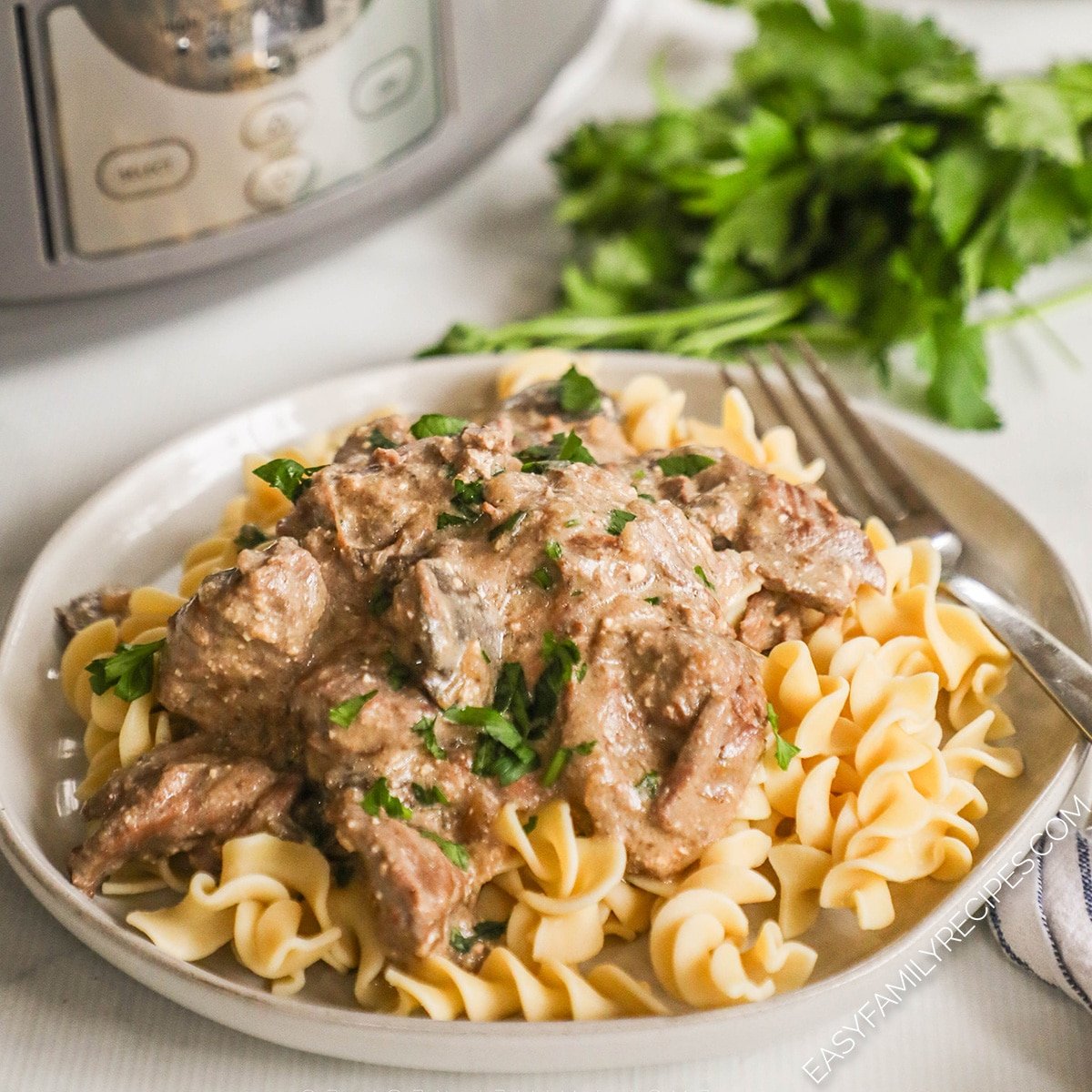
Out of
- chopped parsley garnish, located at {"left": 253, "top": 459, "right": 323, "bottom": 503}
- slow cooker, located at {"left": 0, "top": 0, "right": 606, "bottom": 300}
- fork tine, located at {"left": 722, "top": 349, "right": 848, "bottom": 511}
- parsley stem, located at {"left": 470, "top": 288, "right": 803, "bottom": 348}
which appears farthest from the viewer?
parsley stem, located at {"left": 470, "top": 288, "right": 803, "bottom": 348}

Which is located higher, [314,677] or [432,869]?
[314,677]

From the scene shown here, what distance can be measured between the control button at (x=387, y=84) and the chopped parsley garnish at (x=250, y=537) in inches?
58.7

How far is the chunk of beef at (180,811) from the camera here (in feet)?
7.57

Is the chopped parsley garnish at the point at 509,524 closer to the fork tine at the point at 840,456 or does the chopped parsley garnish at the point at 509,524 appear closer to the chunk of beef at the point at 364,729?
the chunk of beef at the point at 364,729

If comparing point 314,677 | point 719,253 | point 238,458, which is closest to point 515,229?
point 719,253

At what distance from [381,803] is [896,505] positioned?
60.7 inches

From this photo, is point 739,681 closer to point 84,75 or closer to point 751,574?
point 751,574

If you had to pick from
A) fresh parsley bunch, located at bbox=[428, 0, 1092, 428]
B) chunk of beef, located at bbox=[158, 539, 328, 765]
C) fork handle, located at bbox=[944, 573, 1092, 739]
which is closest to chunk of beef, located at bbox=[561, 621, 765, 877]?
chunk of beef, located at bbox=[158, 539, 328, 765]

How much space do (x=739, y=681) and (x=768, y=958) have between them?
478mm

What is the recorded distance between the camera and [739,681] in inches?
92.7

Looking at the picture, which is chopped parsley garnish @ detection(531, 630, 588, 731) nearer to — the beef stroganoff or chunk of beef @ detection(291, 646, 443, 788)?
the beef stroganoff

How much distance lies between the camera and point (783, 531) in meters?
2.67

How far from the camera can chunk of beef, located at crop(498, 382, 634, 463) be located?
9.63ft

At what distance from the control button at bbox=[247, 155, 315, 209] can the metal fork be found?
4.38 ft
